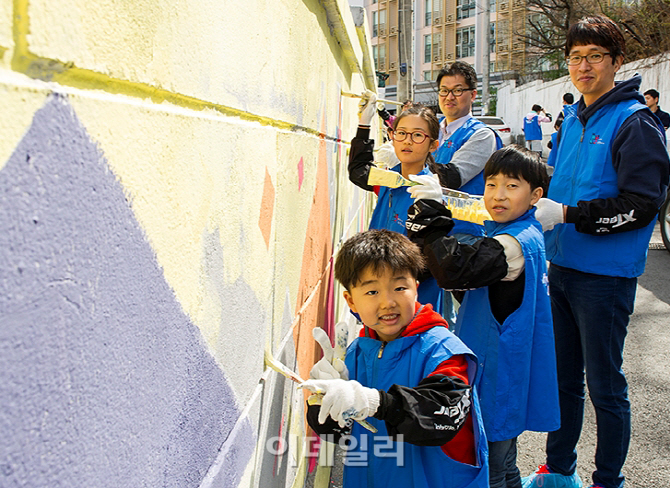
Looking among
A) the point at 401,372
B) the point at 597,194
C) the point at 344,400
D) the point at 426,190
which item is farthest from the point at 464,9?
the point at 344,400

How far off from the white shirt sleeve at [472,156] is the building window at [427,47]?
159ft

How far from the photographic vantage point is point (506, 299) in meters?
A: 2.18

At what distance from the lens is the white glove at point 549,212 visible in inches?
96.0

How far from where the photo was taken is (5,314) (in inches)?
20.4

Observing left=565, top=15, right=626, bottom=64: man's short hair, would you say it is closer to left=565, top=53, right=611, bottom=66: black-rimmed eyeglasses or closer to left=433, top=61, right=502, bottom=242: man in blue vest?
left=565, top=53, right=611, bottom=66: black-rimmed eyeglasses

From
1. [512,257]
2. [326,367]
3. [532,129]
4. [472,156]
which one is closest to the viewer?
[326,367]

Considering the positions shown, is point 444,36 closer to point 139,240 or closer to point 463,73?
point 463,73

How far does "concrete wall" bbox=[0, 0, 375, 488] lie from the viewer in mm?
550

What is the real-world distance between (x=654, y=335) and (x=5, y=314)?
5182mm

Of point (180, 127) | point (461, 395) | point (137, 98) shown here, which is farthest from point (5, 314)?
point (461, 395)

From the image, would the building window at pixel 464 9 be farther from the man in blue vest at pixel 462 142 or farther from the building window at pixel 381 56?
the man in blue vest at pixel 462 142

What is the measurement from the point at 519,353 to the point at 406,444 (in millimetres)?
626

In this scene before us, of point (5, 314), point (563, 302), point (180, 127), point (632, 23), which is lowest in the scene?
point (563, 302)

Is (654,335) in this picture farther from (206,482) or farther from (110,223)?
(110,223)
